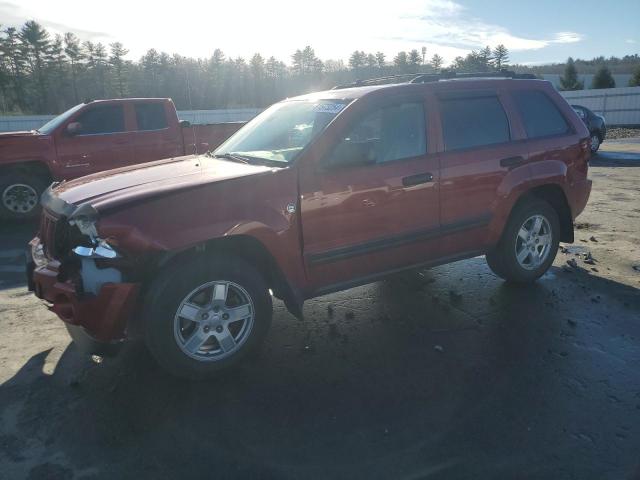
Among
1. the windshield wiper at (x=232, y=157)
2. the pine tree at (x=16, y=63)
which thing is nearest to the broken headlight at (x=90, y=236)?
the windshield wiper at (x=232, y=157)

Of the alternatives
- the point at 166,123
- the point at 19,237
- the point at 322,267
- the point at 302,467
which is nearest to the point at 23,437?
the point at 302,467

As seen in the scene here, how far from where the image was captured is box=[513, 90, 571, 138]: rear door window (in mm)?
4688

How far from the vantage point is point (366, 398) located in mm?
3057

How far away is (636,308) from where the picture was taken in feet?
14.2

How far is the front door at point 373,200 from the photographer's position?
356cm

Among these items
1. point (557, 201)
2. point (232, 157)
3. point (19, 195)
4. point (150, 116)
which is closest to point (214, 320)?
point (232, 157)

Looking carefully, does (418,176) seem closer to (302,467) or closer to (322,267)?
(322,267)

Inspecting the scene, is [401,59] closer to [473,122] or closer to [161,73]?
[161,73]

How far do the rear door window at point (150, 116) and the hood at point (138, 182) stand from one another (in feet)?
18.4

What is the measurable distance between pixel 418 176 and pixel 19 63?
66818mm

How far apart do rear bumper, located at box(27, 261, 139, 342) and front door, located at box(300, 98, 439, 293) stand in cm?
125

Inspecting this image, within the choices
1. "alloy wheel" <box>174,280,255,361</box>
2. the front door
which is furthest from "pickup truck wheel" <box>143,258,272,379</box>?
the front door

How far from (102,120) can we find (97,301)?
6995mm

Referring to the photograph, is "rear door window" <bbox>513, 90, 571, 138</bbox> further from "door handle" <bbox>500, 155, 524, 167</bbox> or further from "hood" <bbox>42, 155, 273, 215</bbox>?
"hood" <bbox>42, 155, 273, 215</bbox>
